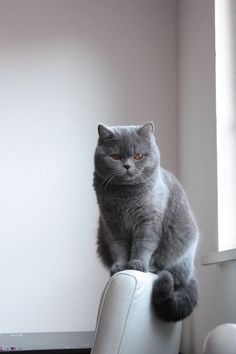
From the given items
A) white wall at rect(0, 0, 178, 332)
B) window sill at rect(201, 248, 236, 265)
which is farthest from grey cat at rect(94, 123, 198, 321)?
white wall at rect(0, 0, 178, 332)

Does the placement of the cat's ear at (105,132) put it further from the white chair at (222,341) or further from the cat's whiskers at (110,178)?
the white chair at (222,341)

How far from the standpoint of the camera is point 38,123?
2.49 metres

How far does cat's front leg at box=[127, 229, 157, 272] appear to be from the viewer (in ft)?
4.52

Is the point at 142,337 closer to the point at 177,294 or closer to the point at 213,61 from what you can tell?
the point at 177,294

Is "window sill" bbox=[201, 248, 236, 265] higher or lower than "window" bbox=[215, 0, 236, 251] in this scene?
lower

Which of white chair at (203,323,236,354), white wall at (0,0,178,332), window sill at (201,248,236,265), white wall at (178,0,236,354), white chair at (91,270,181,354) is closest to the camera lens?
white chair at (203,323,236,354)

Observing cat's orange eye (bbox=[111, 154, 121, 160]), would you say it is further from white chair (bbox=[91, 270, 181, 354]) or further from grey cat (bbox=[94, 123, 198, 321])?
white chair (bbox=[91, 270, 181, 354])

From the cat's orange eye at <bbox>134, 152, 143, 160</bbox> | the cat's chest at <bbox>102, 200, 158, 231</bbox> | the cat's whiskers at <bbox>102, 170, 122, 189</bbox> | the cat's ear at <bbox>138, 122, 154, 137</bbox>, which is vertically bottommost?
the cat's chest at <bbox>102, 200, 158, 231</bbox>

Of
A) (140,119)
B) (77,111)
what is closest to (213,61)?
(140,119)

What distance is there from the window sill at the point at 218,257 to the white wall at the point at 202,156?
0.04 metres

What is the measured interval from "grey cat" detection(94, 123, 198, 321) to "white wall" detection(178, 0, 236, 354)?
31 cm

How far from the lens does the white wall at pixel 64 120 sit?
235cm

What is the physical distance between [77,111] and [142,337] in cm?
143

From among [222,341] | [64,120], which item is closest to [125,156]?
[222,341]
